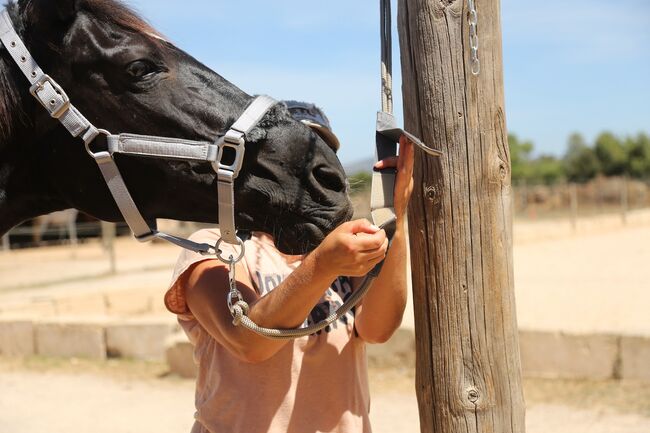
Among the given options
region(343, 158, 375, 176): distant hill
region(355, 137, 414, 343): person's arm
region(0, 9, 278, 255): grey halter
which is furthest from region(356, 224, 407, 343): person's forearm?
region(0, 9, 278, 255): grey halter

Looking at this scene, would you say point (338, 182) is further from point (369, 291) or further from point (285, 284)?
point (369, 291)

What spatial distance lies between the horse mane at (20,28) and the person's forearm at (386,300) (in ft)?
3.11

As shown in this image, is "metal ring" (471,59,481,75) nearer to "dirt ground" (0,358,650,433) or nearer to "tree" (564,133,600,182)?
"dirt ground" (0,358,650,433)

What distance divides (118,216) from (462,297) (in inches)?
40.6

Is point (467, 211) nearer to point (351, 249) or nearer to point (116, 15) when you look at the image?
point (351, 249)

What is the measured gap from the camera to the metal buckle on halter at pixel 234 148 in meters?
1.85

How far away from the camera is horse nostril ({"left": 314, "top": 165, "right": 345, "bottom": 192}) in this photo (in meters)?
1.90

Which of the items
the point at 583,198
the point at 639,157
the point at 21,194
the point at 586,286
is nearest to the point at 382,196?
the point at 21,194

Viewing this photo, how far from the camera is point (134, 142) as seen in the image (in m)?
1.88

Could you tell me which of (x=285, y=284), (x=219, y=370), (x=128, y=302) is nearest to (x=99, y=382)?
(x=128, y=302)

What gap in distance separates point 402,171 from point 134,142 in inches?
29.4

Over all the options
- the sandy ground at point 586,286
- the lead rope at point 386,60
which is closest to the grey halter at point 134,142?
the lead rope at point 386,60

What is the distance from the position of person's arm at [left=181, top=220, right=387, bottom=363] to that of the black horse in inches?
4.5

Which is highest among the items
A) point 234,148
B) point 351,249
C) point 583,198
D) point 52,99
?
point 52,99
